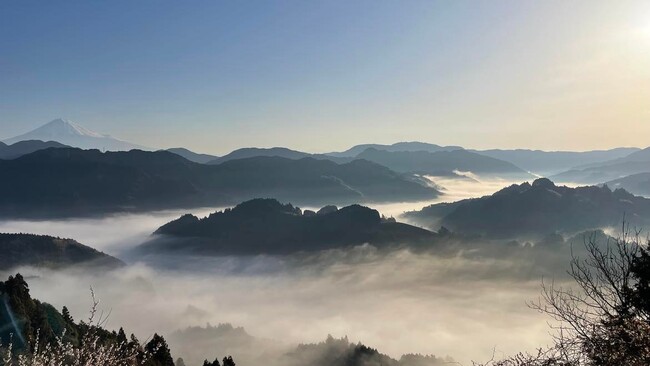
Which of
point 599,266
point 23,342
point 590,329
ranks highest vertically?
point 599,266

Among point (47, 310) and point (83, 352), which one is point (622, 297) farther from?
point (47, 310)

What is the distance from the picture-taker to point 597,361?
12.5m

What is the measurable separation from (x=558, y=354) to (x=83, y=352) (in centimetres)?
1645

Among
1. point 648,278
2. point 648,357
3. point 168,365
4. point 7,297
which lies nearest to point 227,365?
point 168,365

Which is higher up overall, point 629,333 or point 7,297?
point 629,333

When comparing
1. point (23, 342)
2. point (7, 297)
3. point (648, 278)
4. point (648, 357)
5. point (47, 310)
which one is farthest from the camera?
point (47, 310)

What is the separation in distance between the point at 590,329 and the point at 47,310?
137 metres

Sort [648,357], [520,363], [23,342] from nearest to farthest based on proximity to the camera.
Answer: [648,357] < [520,363] < [23,342]

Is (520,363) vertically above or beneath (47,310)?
above

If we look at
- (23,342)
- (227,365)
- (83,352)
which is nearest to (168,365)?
(227,365)

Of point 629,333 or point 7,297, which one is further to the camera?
point 7,297

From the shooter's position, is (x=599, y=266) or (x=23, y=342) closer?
(x=599, y=266)

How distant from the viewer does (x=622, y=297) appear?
19.5 metres

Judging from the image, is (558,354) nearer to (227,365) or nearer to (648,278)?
(648,278)
